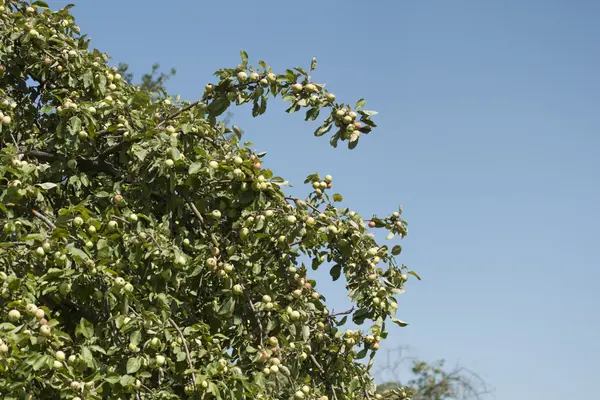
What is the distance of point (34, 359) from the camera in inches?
133

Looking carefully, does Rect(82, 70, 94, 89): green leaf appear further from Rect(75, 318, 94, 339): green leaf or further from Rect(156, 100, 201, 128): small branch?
Rect(75, 318, 94, 339): green leaf

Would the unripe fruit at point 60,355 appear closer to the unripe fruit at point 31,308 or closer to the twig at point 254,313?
the unripe fruit at point 31,308

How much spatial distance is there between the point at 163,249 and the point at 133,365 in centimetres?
57

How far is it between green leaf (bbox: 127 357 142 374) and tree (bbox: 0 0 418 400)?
1cm

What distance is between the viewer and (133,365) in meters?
3.63

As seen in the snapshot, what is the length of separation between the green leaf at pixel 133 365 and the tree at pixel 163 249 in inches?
0.5

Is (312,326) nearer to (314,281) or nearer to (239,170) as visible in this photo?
(314,281)

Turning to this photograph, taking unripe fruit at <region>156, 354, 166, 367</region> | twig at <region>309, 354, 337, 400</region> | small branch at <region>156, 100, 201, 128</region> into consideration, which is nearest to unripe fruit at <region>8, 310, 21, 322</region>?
unripe fruit at <region>156, 354, 166, 367</region>

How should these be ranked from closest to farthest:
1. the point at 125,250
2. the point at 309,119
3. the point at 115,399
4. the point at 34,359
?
the point at 34,359 → the point at 115,399 → the point at 125,250 → the point at 309,119

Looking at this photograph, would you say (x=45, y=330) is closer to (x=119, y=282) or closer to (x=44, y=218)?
(x=119, y=282)

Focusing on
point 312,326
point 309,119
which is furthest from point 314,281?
point 309,119

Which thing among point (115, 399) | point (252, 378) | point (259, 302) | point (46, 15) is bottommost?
point (115, 399)

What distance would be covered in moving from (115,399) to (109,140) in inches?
58.0

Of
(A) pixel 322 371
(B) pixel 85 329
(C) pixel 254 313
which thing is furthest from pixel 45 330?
(A) pixel 322 371
